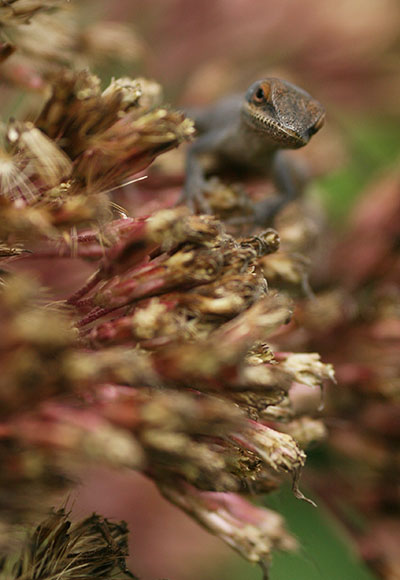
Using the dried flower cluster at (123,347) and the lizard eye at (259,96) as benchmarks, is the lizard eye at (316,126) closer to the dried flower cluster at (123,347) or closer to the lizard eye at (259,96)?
the lizard eye at (259,96)

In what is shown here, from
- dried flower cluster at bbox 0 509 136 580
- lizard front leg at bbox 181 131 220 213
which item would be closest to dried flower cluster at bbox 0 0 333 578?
dried flower cluster at bbox 0 509 136 580

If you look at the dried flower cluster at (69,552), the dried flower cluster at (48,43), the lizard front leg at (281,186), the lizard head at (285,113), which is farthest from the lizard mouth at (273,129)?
the dried flower cluster at (69,552)

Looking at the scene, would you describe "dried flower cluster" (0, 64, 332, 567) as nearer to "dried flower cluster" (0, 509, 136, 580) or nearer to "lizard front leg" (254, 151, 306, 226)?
"dried flower cluster" (0, 509, 136, 580)

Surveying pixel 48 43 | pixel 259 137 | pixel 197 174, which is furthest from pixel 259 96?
pixel 48 43

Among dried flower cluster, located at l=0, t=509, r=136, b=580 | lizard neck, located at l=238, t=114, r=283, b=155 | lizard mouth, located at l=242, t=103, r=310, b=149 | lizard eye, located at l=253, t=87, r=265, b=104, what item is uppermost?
lizard eye, located at l=253, t=87, r=265, b=104

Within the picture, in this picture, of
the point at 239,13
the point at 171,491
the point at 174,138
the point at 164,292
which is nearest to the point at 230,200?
the point at 174,138

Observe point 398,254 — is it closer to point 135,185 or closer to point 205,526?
point 135,185

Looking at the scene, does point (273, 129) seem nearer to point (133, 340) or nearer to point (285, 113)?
point (285, 113)
